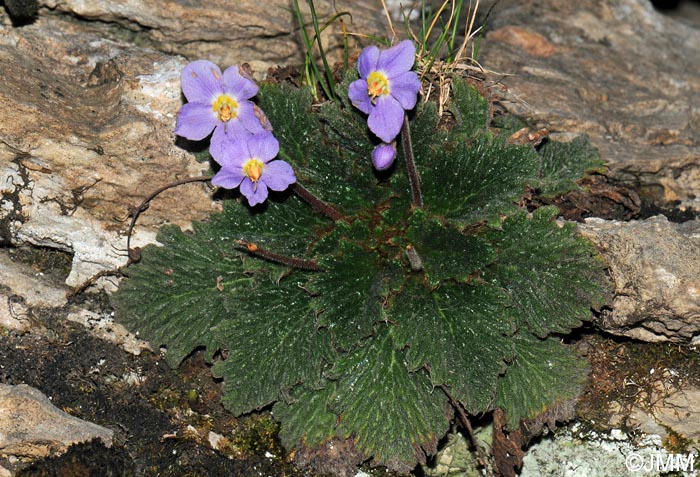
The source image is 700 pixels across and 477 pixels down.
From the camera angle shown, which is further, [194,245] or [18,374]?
[194,245]

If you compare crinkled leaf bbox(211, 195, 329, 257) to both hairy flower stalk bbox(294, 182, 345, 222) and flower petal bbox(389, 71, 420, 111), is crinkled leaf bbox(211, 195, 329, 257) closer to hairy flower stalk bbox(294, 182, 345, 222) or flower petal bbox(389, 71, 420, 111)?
hairy flower stalk bbox(294, 182, 345, 222)

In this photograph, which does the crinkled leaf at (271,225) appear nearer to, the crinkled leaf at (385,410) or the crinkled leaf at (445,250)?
the crinkled leaf at (445,250)

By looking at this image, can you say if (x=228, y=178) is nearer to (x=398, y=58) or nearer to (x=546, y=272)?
(x=398, y=58)

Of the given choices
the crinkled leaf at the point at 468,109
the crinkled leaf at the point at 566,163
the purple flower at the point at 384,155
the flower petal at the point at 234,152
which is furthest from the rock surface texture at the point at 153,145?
the purple flower at the point at 384,155

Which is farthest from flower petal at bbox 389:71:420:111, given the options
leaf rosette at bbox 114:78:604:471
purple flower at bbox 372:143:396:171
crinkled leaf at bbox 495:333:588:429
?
crinkled leaf at bbox 495:333:588:429

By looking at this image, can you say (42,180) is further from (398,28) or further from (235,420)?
(398,28)

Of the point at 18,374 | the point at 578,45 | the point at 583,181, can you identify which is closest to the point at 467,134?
the point at 583,181
